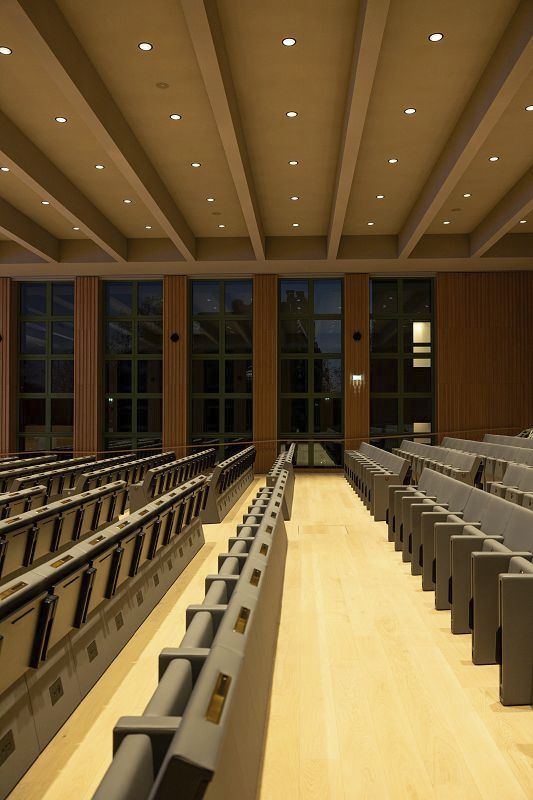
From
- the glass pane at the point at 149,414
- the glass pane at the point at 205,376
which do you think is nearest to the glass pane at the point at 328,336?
the glass pane at the point at 205,376

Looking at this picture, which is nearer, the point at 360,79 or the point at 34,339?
the point at 360,79

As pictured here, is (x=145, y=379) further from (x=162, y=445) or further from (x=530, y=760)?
(x=530, y=760)

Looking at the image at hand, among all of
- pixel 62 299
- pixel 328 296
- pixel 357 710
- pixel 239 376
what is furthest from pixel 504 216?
pixel 357 710

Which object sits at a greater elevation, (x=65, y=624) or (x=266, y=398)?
(x=266, y=398)

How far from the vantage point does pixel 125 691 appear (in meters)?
2.59

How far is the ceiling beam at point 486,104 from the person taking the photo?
5195mm

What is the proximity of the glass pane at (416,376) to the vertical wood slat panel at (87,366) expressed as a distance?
241 inches

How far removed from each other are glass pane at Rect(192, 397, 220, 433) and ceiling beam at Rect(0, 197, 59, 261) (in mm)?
3872

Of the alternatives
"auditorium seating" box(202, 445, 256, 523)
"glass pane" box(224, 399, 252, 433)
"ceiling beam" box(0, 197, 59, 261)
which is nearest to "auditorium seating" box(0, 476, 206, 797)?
"auditorium seating" box(202, 445, 256, 523)

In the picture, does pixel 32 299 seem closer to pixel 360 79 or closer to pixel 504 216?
pixel 504 216

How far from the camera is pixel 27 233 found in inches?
414

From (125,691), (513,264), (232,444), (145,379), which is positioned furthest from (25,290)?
(125,691)

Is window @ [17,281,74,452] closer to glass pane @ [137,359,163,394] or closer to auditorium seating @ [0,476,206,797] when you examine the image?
glass pane @ [137,359,163,394]

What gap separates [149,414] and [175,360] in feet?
4.06
